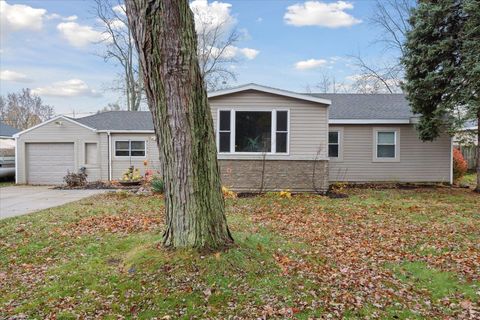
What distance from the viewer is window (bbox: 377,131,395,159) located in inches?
561

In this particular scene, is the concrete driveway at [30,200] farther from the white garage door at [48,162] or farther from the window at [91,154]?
the white garage door at [48,162]

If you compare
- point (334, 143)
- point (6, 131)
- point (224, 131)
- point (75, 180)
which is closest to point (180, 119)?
point (224, 131)

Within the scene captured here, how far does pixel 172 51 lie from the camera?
12.7 ft

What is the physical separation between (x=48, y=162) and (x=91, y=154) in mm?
2199

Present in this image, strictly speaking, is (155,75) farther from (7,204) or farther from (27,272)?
(7,204)

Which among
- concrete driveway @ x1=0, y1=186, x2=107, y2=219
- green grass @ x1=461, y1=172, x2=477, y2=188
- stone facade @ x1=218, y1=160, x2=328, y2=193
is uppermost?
stone facade @ x1=218, y1=160, x2=328, y2=193

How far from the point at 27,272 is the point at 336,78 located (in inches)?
1208

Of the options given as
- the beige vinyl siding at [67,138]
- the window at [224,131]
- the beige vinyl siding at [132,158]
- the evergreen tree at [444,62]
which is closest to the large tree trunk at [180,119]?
the window at [224,131]

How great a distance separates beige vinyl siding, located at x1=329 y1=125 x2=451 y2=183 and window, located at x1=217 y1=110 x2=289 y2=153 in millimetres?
3809

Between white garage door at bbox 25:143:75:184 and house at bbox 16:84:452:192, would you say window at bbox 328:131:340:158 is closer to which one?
house at bbox 16:84:452:192

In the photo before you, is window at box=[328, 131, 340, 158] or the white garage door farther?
the white garage door

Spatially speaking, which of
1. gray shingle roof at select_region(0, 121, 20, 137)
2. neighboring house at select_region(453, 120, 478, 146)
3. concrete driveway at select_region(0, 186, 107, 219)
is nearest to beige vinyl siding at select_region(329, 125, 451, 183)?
neighboring house at select_region(453, 120, 478, 146)

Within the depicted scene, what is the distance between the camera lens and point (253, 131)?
11539 millimetres

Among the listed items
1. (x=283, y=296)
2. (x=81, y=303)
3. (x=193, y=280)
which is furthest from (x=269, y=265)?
(x=81, y=303)
